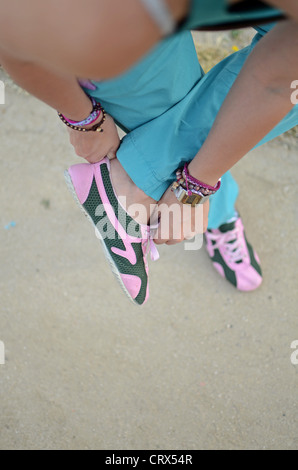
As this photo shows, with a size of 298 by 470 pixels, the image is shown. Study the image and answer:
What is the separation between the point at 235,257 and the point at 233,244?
46mm

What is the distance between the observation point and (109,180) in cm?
104

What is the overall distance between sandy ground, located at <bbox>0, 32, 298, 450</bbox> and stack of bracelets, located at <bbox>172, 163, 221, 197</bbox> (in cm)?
58

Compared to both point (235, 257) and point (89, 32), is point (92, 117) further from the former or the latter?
point (235, 257)

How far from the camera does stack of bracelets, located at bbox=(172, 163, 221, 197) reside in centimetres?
95

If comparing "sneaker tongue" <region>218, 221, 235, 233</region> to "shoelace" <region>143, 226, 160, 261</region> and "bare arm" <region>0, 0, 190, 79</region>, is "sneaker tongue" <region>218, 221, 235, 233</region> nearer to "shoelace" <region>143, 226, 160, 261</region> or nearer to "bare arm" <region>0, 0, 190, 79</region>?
"shoelace" <region>143, 226, 160, 261</region>

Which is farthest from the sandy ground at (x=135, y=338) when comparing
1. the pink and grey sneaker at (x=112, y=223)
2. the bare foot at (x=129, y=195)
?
the bare foot at (x=129, y=195)

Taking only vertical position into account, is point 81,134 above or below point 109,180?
above

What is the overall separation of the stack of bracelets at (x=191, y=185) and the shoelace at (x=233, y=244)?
0.51 meters

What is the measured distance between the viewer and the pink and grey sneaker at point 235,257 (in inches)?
57.2

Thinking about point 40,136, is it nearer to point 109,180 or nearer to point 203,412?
point 109,180

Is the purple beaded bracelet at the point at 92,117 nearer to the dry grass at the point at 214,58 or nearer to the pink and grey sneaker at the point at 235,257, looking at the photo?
the pink and grey sneaker at the point at 235,257

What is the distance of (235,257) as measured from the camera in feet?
4.81
